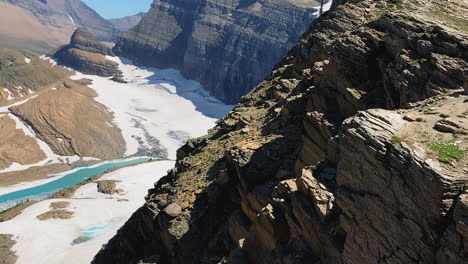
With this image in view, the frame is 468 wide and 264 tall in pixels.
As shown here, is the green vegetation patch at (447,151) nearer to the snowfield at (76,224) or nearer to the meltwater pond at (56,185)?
the snowfield at (76,224)

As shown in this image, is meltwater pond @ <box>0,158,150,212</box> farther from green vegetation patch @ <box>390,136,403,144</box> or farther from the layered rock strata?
green vegetation patch @ <box>390,136,403,144</box>

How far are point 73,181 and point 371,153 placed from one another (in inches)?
5502

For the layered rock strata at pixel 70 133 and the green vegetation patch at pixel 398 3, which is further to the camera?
the layered rock strata at pixel 70 133

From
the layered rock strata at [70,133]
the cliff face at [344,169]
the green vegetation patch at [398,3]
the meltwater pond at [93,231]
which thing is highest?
the green vegetation patch at [398,3]

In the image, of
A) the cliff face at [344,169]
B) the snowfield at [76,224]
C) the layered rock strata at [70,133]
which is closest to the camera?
the cliff face at [344,169]

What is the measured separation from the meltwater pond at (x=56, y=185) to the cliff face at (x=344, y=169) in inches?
3568

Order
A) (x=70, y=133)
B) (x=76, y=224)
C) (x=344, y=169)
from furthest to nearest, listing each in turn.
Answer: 1. (x=70, y=133)
2. (x=76, y=224)
3. (x=344, y=169)

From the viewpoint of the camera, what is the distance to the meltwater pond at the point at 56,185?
391 ft

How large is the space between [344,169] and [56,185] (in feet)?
439

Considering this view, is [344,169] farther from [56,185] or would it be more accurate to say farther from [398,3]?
[56,185]

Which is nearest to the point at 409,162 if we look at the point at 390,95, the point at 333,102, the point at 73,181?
the point at 390,95

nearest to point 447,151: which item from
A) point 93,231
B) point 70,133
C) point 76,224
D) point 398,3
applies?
point 398,3

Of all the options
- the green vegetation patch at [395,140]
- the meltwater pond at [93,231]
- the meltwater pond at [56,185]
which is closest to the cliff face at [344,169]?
the green vegetation patch at [395,140]

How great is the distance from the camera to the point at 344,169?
16172 mm
